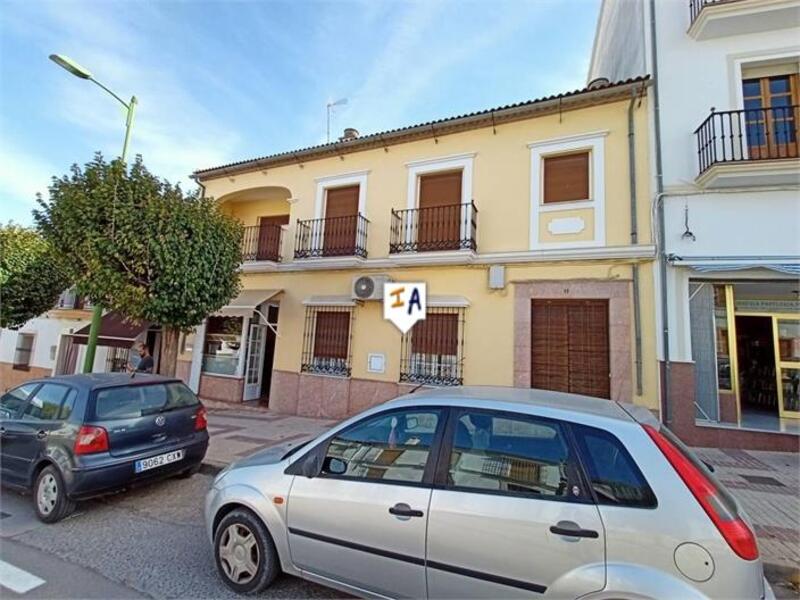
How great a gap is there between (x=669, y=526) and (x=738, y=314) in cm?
742

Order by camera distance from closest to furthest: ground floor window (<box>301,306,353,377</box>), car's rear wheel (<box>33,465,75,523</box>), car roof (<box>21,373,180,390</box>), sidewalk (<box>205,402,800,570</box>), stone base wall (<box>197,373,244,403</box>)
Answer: sidewalk (<box>205,402,800,570</box>), car's rear wheel (<box>33,465,75,523</box>), car roof (<box>21,373,180,390</box>), ground floor window (<box>301,306,353,377</box>), stone base wall (<box>197,373,244,403</box>)

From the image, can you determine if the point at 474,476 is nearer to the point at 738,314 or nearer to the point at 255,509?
the point at 255,509

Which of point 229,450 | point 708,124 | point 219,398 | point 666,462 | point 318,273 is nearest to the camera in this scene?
point 666,462

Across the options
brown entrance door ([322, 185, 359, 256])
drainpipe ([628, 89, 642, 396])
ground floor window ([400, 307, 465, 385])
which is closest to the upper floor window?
brown entrance door ([322, 185, 359, 256])

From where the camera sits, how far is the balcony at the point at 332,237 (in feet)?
32.8

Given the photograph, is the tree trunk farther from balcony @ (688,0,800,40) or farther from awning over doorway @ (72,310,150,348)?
balcony @ (688,0,800,40)

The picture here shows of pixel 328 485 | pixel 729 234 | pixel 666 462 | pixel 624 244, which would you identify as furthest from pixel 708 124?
pixel 328 485

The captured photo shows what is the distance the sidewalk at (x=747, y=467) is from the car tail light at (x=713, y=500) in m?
2.22

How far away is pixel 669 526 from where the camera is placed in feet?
6.62

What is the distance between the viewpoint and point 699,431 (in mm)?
6926

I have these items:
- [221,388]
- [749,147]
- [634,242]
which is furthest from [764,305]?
[221,388]

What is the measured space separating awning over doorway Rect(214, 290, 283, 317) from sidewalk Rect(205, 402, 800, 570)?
262 cm

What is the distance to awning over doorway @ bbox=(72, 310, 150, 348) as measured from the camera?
10.9 meters

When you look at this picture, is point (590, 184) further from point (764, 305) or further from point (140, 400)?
point (140, 400)
